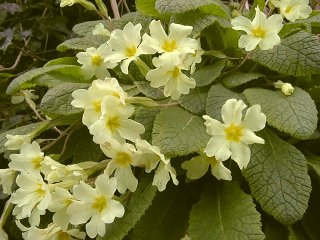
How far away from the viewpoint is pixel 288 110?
1.04 m

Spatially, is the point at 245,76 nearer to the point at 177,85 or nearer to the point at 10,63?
the point at 177,85

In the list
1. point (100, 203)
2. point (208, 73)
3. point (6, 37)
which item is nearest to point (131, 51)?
point (208, 73)

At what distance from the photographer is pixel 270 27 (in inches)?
42.1

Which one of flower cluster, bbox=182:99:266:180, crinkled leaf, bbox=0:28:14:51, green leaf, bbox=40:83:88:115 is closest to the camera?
flower cluster, bbox=182:99:266:180

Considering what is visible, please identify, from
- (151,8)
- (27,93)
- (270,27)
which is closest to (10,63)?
(27,93)

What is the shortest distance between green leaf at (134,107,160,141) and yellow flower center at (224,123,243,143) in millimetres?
209

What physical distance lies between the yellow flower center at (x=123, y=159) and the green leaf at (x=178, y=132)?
6cm

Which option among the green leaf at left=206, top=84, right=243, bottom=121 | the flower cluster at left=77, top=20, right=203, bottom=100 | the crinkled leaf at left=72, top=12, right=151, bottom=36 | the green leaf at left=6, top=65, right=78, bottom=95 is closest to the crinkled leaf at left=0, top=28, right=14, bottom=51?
the crinkled leaf at left=72, top=12, right=151, bottom=36

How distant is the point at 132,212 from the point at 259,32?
43 cm

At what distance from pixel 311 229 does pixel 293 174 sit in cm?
16

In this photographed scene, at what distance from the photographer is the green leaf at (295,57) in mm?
1099

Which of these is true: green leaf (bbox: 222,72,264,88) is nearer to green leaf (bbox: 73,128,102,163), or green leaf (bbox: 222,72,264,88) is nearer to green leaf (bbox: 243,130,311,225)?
green leaf (bbox: 243,130,311,225)

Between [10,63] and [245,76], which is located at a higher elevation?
[245,76]

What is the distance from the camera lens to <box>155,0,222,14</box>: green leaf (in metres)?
1.11
